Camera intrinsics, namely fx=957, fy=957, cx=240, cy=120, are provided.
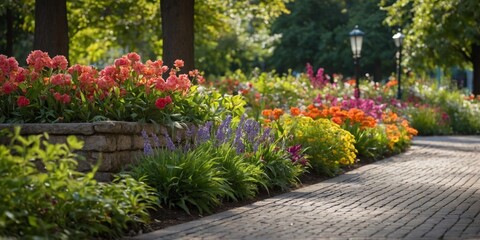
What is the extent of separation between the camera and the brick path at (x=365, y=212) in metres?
8.70

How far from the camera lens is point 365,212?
33.6ft

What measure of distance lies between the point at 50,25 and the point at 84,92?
5.96 metres

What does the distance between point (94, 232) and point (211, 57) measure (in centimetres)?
4657

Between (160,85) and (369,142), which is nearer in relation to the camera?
(160,85)

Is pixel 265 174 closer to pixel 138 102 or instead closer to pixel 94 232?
pixel 138 102

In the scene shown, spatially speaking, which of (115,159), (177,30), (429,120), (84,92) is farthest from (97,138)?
(429,120)

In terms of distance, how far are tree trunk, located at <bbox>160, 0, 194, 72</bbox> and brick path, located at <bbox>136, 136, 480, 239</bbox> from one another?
3798mm

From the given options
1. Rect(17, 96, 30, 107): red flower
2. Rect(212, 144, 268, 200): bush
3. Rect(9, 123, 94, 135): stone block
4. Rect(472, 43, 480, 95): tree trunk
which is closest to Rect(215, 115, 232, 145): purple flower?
Rect(212, 144, 268, 200): bush

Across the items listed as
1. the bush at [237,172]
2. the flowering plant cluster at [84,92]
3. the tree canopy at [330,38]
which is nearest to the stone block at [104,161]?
the flowering plant cluster at [84,92]

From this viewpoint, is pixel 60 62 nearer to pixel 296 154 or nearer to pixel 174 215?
pixel 174 215

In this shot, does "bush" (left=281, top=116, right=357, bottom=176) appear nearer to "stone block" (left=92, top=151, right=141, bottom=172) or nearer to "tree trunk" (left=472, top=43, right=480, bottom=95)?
"stone block" (left=92, top=151, right=141, bottom=172)

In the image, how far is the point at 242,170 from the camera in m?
11.3

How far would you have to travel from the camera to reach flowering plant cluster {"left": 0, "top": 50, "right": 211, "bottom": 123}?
11.1m

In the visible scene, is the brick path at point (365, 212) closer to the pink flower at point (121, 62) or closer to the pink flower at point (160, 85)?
the pink flower at point (160, 85)
